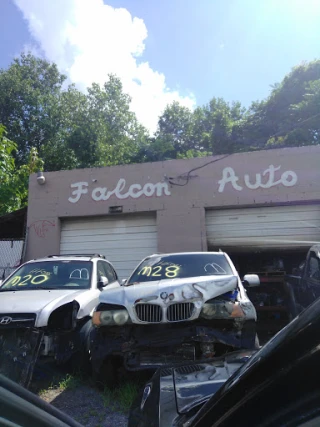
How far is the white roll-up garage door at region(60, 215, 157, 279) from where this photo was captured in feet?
34.4

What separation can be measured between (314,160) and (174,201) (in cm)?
388

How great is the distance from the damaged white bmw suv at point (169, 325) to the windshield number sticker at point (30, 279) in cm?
192

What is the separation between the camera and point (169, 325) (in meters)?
4.27

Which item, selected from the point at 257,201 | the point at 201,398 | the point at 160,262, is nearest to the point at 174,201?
the point at 257,201

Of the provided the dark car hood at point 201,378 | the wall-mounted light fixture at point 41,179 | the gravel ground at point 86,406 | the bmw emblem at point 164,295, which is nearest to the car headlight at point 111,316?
the bmw emblem at point 164,295

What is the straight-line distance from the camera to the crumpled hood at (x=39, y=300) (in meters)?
4.41

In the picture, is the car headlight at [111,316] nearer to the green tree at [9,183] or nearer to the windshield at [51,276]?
the windshield at [51,276]

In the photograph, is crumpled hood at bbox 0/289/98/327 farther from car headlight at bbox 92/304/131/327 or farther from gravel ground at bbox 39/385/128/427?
gravel ground at bbox 39/385/128/427

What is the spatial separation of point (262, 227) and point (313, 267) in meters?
3.82

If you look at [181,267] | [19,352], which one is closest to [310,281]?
Answer: [181,267]

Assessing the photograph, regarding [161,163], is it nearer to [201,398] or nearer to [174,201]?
[174,201]

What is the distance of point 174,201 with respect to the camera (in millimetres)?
10273

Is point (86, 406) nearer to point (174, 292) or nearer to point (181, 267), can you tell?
point (174, 292)

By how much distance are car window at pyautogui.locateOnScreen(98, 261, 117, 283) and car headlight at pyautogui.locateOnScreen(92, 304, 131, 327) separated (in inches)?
83.6
